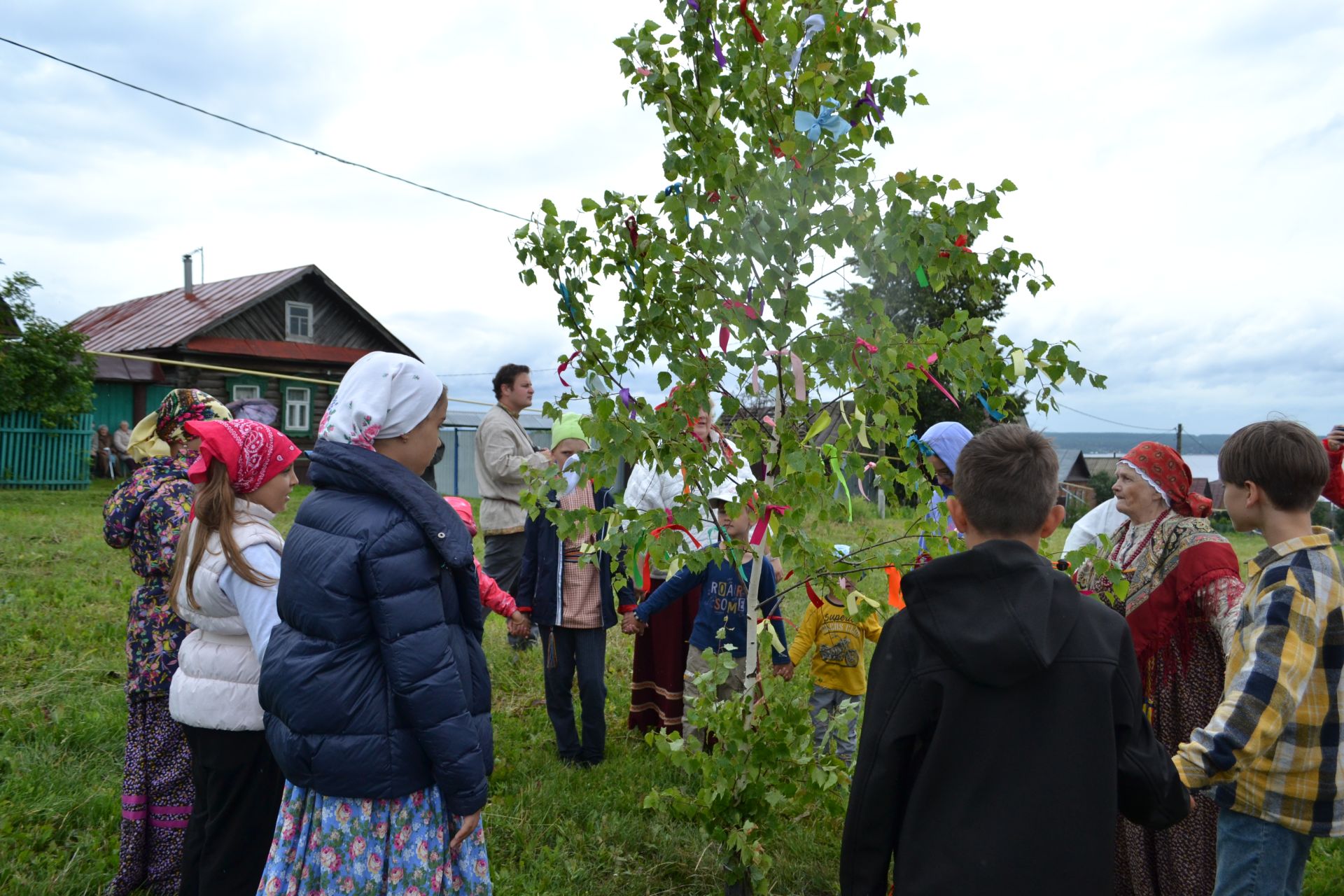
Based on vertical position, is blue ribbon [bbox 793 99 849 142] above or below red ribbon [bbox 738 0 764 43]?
below

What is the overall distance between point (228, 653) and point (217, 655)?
0.03 m

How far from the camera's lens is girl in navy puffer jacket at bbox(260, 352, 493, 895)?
6.66 ft

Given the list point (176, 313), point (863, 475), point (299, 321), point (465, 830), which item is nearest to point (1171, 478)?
point (863, 475)

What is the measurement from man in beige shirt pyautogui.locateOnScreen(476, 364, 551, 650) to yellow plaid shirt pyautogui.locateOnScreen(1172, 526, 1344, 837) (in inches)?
161

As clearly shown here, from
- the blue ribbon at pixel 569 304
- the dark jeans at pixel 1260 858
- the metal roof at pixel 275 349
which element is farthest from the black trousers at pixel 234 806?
the metal roof at pixel 275 349

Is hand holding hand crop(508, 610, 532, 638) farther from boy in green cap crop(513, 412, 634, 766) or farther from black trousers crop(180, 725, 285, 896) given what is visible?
black trousers crop(180, 725, 285, 896)

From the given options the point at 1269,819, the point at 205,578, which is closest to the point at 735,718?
the point at 1269,819

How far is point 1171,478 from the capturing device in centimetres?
310

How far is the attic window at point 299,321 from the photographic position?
24.7m

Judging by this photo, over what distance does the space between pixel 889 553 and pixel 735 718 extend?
0.67 m

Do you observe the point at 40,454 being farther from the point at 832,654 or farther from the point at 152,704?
the point at 832,654

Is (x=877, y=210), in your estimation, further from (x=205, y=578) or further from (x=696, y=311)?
(x=205, y=578)

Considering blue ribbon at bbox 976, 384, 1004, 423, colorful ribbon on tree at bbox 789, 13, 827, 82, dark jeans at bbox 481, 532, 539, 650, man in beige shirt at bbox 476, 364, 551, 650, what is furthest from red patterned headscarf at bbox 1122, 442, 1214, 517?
dark jeans at bbox 481, 532, 539, 650

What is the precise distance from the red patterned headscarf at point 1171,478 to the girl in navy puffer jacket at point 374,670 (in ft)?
7.96
